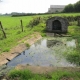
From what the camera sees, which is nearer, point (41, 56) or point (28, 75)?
point (28, 75)

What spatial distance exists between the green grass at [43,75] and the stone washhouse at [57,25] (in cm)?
2063

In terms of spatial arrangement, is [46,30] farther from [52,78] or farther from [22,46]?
[52,78]

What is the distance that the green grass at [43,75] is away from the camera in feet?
34.7

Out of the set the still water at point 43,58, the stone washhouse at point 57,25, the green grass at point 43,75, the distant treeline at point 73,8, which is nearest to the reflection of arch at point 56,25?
the stone washhouse at point 57,25

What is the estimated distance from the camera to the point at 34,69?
463 inches

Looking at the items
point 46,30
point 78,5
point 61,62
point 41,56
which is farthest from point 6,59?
point 78,5

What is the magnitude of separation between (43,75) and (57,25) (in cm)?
2393

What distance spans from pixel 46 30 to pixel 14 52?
15.8m

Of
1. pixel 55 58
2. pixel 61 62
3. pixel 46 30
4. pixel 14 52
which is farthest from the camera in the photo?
pixel 46 30

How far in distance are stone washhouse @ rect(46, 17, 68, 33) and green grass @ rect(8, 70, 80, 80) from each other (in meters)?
20.6

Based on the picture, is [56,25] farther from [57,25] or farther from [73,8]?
[73,8]

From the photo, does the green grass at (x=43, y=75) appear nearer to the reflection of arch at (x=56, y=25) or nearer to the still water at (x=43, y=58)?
the still water at (x=43, y=58)

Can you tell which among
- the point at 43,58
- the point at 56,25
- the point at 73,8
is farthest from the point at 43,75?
the point at 73,8

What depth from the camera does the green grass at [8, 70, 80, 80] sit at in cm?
1059
